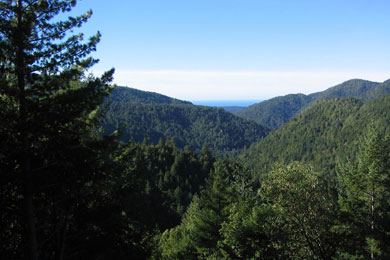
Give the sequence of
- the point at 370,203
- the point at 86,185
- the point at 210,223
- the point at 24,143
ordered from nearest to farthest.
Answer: the point at 24,143, the point at 86,185, the point at 370,203, the point at 210,223

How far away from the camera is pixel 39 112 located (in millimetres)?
7242

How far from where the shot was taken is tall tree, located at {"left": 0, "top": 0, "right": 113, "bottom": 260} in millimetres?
6992

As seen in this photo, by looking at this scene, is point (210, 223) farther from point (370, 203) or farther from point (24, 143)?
point (24, 143)

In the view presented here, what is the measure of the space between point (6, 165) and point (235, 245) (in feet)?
45.5

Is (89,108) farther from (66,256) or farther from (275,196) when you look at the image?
(275,196)

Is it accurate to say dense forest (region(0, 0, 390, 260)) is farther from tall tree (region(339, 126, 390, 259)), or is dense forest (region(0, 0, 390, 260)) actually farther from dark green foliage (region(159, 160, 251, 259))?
dark green foliage (region(159, 160, 251, 259))

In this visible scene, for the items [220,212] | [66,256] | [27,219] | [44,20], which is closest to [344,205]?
[220,212]

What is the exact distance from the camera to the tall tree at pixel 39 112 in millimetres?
6992

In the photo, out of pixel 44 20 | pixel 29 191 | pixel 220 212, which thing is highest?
pixel 44 20

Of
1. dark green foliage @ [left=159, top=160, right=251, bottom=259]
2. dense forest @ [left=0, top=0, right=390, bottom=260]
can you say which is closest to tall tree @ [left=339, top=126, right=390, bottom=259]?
dense forest @ [left=0, top=0, right=390, bottom=260]

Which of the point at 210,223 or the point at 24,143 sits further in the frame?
the point at 210,223

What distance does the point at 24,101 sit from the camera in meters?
7.04

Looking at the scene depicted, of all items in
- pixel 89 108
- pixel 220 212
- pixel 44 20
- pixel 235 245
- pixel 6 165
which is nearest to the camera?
pixel 6 165

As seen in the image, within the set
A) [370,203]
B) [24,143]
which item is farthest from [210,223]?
[24,143]
